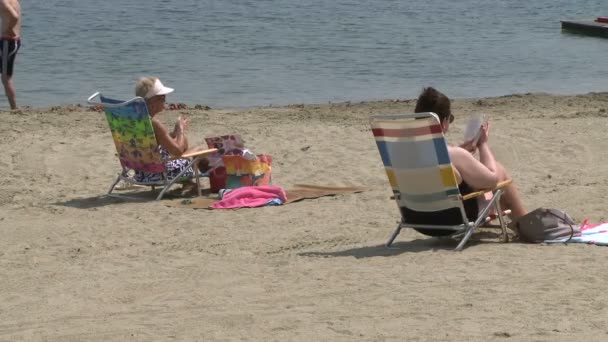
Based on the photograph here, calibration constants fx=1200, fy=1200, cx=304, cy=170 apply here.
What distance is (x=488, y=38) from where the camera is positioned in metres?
Result: 24.3

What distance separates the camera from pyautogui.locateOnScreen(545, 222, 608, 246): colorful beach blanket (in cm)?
680

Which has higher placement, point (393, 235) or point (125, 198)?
point (393, 235)

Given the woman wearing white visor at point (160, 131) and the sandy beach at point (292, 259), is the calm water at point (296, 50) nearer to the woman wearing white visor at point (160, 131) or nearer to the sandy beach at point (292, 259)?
the sandy beach at point (292, 259)

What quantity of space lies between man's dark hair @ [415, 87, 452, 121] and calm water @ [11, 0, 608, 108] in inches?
359

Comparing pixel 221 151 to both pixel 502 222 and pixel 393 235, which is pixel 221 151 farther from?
pixel 502 222

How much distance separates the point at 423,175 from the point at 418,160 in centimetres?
9

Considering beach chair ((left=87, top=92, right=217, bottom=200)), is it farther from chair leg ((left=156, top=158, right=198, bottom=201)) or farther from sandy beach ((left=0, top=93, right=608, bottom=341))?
sandy beach ((left=0, top=93, right=608, bottom=341))

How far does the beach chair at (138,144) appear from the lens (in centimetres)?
884

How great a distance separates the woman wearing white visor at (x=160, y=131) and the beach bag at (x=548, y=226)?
3.03 metres

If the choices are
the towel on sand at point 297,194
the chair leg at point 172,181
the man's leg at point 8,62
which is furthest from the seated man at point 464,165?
the man's leg at point 8,62

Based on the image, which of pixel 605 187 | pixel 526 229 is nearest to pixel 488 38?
pixel 605 187

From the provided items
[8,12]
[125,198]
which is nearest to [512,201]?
[125,198]

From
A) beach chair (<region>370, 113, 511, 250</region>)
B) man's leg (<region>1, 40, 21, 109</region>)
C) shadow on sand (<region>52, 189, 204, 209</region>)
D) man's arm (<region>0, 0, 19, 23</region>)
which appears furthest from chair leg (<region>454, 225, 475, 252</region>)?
man's leg (<region>1, 40, 21, 109</region>)

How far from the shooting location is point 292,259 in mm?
6887
